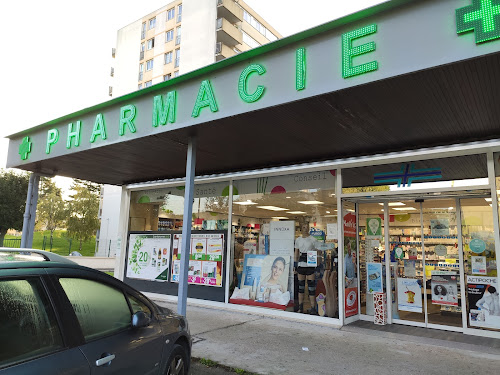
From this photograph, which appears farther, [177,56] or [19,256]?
[177,56]

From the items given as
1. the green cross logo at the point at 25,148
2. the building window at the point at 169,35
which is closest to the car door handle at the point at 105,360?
the green cross logo at the point at 25,148

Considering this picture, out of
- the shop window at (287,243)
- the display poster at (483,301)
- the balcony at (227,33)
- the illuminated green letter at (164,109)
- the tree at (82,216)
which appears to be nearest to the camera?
the illuminated green letter at (164,109)

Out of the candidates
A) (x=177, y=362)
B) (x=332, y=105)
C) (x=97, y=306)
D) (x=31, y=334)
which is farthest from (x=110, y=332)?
(x=332, y=105)

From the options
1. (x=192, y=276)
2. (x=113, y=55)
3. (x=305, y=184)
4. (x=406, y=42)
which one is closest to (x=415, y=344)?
(x=305, y=184)

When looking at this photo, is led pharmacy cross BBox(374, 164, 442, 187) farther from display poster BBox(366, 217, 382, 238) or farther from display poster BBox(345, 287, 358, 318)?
display poster BBox(345, 287, 358, 318)

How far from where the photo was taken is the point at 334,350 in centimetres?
557

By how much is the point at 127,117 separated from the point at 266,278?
15.1 feet

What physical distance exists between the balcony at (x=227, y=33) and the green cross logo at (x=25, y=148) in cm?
2654

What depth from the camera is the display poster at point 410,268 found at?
A: 7.43 metres

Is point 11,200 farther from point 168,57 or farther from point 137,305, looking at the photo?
point 137,305

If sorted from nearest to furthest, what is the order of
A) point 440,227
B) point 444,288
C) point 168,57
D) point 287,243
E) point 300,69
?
point 300,69, point 444,288, point 440,227, point 287,243, point 168,57

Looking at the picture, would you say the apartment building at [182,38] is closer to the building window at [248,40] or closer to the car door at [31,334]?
the building window at [248,40]

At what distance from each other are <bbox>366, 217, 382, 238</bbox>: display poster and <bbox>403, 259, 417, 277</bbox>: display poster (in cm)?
76

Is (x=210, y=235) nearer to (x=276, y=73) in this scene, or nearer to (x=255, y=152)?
(x=255, y=152)
